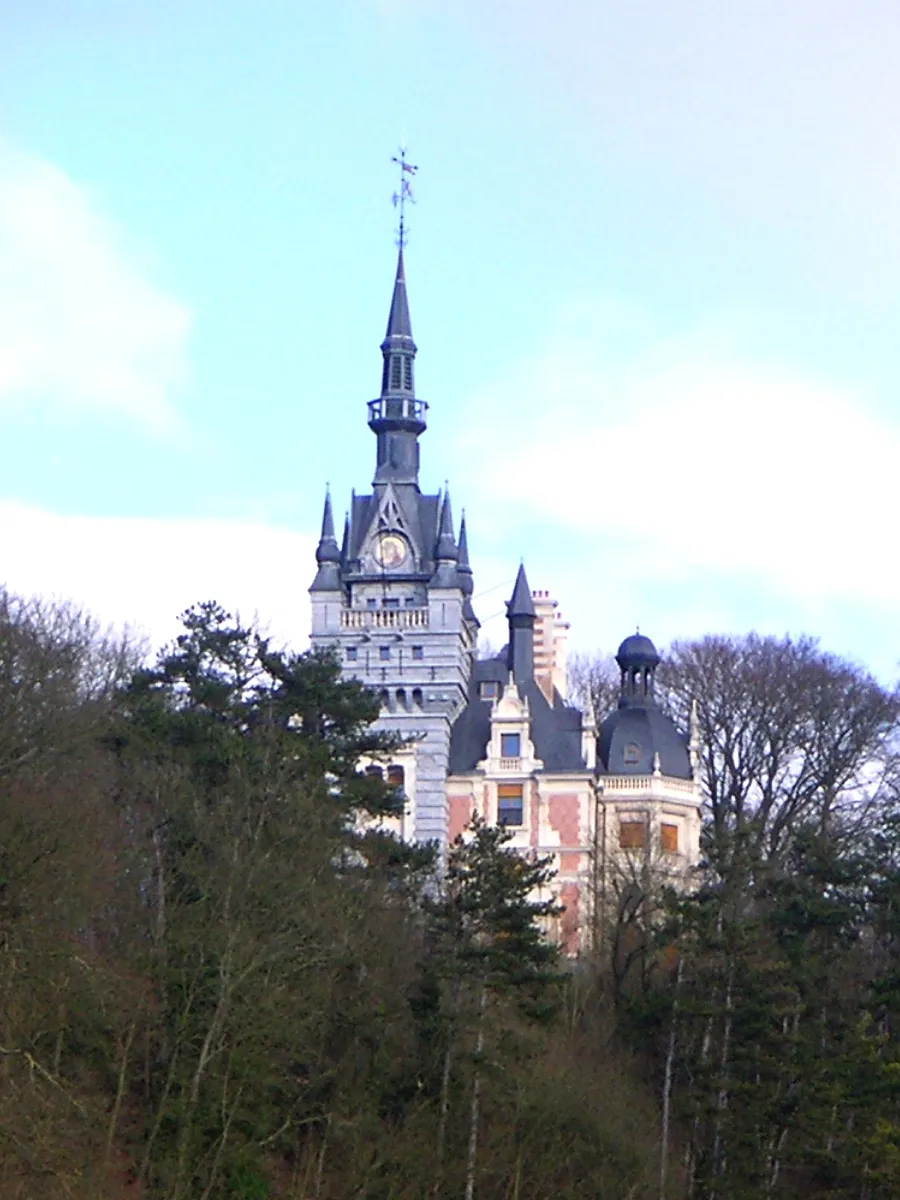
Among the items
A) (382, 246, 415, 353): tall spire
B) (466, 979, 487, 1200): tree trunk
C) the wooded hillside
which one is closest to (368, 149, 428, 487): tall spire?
(382, 246, 415, 353): tall spire

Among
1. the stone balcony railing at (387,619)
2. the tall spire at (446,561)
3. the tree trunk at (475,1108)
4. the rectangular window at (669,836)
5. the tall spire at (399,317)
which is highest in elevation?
the tall spire at (399,317)

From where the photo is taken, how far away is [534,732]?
220 ft

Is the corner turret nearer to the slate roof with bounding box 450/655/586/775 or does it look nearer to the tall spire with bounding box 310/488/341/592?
the tall spire with bounding box 310/488/341/592

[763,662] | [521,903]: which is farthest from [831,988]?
[763,662]

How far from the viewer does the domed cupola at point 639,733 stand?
219 feet

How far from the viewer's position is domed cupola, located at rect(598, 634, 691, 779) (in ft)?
219

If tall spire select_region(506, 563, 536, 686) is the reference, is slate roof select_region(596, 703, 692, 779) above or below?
below

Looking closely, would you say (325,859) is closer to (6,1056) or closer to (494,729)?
(6,1056)

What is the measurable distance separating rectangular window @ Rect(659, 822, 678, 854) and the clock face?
932 centimetres

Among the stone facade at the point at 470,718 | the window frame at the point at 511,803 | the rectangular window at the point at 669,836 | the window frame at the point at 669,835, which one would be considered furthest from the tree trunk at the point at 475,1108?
the window frame at the point at 511,803

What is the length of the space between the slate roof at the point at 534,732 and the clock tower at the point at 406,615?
514 millimetres

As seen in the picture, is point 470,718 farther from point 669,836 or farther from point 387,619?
point 669,836

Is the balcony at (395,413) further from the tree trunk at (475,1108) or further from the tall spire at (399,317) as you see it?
the tree trunk at (475,1108)

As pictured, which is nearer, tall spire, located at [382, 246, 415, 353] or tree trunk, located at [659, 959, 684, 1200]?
tree trunk, located at [659, 959, 684, 1200]
